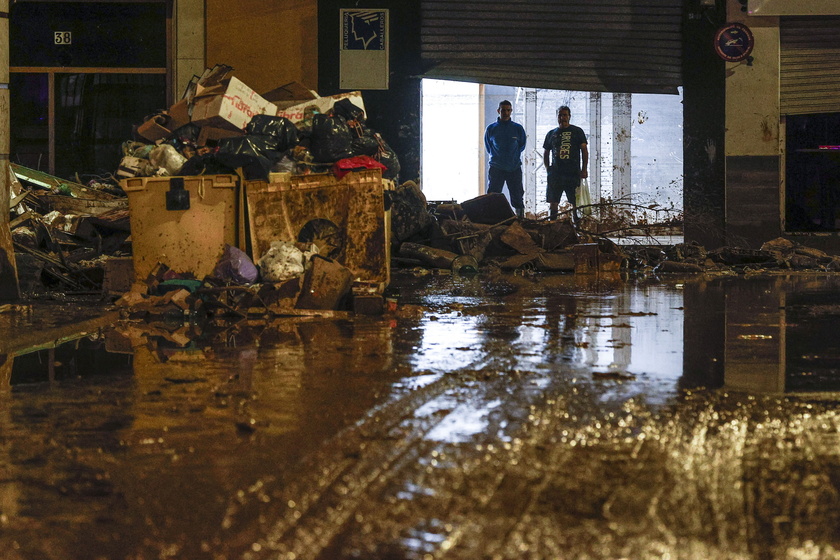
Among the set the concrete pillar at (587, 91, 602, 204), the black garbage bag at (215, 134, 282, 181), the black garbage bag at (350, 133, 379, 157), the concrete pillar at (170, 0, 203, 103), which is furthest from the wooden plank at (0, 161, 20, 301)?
the concrete pillar at (587, 91, 602, 204)

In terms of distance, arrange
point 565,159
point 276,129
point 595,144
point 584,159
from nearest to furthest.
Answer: point 276,129
point 565,159
point 584,159
point 595,144

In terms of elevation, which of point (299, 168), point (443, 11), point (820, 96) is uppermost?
point (443, 11)

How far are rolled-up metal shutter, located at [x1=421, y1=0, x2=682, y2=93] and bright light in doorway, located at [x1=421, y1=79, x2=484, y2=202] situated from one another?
77cm

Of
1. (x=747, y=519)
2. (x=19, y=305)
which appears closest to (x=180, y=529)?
(x=747, y=519)

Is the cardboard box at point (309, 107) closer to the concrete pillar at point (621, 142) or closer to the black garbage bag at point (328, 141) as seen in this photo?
the black garbage bag at point (328, 141)

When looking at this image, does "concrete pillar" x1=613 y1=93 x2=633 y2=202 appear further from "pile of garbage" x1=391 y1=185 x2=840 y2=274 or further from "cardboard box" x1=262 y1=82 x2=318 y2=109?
"cardboard box" x1=262 y1=82 x2=318 y2=109

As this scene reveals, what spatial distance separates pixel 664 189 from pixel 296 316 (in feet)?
36.3

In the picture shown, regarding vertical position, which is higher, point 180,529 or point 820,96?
point 820,96

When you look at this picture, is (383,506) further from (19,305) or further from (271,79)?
(271,79)

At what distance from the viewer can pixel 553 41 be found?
617 inches

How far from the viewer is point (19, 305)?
8.38m

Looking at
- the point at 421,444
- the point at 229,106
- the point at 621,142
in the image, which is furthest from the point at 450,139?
the point at 421,444

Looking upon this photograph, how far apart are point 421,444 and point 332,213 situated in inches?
219

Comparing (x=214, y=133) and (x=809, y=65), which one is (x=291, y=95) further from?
(x=809, y=65)
